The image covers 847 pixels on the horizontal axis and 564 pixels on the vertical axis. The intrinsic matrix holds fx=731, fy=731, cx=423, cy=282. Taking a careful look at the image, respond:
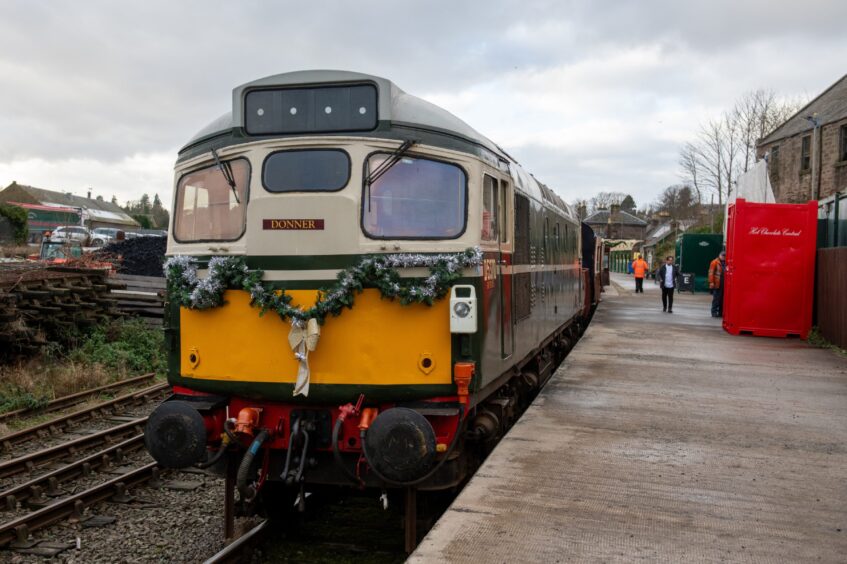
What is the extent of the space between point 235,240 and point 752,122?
54.6 m

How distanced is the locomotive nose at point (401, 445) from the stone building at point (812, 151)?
29.0 metres

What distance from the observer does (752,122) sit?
52812 mm

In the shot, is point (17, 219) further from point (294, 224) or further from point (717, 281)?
point (294, 224)

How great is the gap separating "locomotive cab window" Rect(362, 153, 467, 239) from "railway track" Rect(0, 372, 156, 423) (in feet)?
24.4

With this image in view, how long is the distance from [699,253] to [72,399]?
27.7 metres

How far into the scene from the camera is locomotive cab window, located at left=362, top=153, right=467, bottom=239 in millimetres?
5543

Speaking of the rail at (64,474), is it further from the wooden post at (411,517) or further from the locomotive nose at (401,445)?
the locomotive nose at (401,445)

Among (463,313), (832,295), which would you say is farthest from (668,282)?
(463,313)

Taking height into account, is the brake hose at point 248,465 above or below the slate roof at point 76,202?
below

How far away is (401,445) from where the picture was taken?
5043 millimetres

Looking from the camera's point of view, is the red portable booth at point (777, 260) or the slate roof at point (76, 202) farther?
the slate roof at point (76, 202)

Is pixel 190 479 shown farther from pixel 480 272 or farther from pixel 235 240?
pixel 480 272

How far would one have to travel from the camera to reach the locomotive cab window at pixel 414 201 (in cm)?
554

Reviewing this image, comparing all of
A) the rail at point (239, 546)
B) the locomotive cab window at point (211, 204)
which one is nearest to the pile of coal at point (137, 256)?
the locomotive cab window at point (211, 204)
